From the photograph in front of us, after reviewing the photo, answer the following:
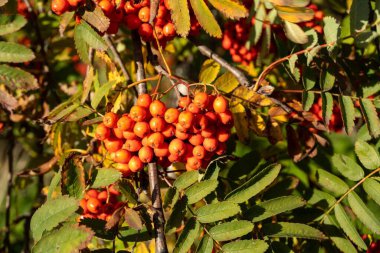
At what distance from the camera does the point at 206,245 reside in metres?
1.30

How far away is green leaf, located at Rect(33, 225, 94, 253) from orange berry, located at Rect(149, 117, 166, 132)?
0.30 meters

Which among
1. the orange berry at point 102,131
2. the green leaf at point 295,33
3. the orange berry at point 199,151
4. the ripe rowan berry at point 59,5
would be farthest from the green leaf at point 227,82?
the ripe rowan berry at point 59,5

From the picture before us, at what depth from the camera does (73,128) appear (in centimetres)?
182

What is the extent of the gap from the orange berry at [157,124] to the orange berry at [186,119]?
0.20 ft

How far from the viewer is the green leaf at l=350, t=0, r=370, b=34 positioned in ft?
4.84

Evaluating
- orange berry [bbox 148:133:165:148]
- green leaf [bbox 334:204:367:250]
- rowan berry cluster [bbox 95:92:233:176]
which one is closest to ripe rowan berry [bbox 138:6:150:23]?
rowan berry cluster [bbox 95:92:233:176]

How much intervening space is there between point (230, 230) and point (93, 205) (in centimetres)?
41

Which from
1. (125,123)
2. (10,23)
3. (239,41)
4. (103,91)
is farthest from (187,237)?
(239,41)

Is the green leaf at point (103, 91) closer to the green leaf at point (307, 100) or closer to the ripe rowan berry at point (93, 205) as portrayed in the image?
the ripe rowan berry at point (93, 205)

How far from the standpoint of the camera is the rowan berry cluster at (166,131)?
4.28ft

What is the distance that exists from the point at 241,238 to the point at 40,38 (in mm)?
1246

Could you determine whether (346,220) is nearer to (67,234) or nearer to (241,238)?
(241,238)

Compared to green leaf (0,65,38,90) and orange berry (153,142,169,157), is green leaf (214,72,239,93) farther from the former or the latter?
green leaf (0,65,38,90)

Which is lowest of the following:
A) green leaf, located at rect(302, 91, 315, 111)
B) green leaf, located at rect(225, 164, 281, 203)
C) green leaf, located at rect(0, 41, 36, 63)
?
green leaf, located at rect(225, 164, 281, 203)
